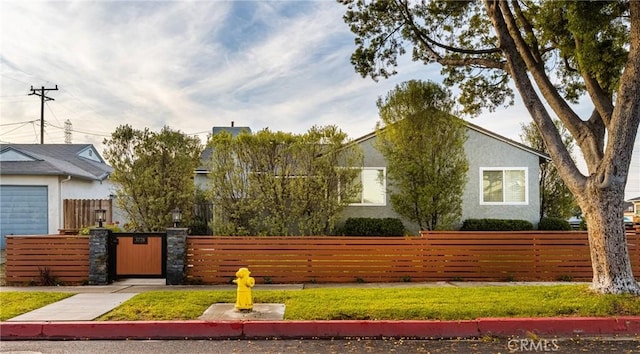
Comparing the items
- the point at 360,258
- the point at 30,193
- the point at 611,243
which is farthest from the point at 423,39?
the point at 30,193

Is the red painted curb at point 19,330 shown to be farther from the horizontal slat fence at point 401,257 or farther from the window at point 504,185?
the window at point 504,185

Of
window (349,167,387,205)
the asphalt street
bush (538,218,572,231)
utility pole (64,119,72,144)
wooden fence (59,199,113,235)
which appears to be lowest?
the asphalt street

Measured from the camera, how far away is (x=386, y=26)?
10.3 metres

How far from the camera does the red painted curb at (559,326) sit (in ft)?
20.1

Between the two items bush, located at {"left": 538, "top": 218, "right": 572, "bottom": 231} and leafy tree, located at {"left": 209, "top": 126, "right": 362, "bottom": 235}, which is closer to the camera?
leafy tree, located at {"left": 209, "top": 126, "right": 362, "bottom": 235}

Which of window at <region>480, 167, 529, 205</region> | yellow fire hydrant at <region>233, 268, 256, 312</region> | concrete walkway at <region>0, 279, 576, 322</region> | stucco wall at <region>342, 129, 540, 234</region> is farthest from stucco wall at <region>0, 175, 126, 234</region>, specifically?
window at <region>480, 167, 529, 205</region>

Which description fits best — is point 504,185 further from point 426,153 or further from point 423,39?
point 423,39

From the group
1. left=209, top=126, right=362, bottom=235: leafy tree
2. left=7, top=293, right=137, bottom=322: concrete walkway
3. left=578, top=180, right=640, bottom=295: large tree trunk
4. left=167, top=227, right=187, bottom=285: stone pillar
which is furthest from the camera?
left=209, top=126, right=362, bottom=235: leafy tree

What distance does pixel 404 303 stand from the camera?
7.02 metres

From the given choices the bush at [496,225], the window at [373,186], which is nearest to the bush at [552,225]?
the bush at [496,225]

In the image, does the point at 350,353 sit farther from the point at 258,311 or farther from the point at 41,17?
the point at 41,17

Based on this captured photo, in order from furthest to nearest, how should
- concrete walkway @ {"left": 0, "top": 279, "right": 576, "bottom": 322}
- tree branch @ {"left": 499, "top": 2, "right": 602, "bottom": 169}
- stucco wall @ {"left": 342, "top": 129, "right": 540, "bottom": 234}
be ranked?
stucco wall @ {"left": 342, "top": 129, "right": 540, "bottom": 234}
tree branch @ {"left": 499, "top": 2, "right": 602, "bottom": 169}
concrete walkway @ {"left": 0, "top": 279, "right": 576, "bottom": 322}

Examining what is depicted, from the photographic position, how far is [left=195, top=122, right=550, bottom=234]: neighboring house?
14602 millimetres

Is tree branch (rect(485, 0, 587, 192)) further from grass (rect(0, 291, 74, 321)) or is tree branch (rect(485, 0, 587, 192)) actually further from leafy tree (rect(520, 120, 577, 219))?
leafy tree (rect(520, 120, 577, 219))
